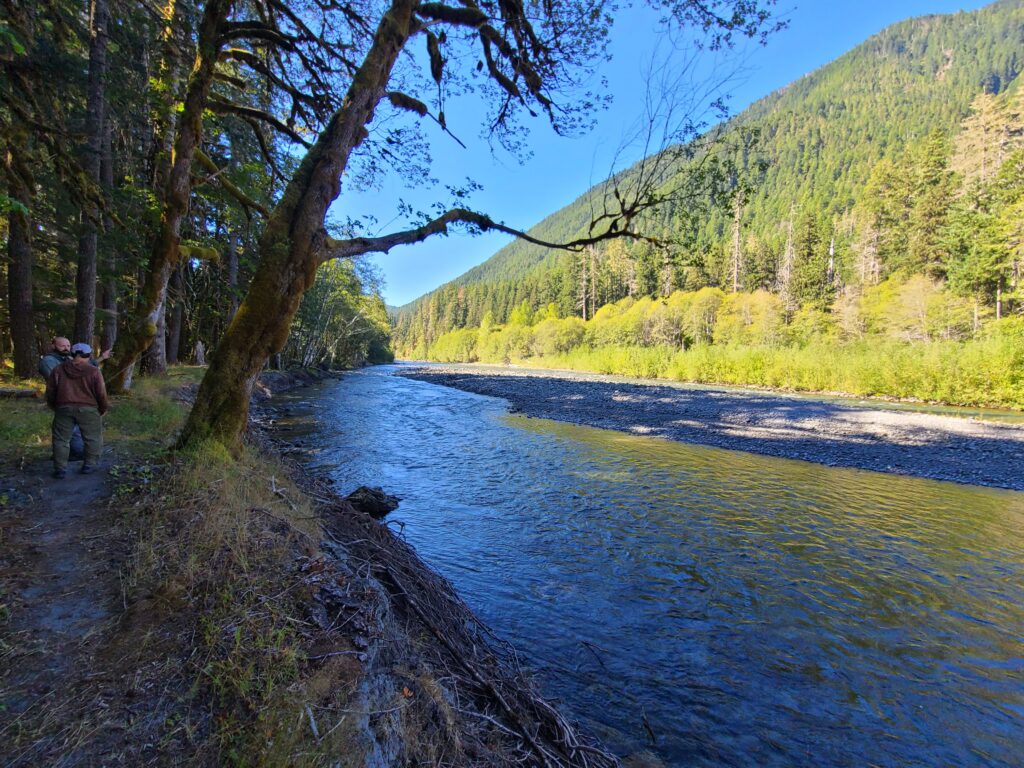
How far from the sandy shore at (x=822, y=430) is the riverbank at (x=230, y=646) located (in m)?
13.1

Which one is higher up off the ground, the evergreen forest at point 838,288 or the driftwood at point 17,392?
the evergreen forest at point 838,288

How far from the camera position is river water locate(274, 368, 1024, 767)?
3562mm

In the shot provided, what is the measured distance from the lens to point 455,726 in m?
2.53

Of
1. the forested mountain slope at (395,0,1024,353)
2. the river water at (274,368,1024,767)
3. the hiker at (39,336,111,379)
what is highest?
the forested mountain slope at (395,0,1024,353)

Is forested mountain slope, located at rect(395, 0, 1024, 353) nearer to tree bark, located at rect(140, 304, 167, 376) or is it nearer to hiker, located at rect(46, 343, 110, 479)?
hiker, located at rect(46, 343, 110, 479)

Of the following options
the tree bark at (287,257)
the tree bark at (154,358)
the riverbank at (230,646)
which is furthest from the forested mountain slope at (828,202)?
the tree bark at (154,358)

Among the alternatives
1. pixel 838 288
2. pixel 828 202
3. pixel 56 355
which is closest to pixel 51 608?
pixel 56 355

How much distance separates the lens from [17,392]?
29.8 feet

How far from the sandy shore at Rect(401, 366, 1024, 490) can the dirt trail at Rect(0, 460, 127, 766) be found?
1510cm

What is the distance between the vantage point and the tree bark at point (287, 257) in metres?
5.28

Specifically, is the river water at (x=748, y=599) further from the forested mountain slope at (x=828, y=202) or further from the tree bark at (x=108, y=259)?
the tree bark at (x=108, y=259)

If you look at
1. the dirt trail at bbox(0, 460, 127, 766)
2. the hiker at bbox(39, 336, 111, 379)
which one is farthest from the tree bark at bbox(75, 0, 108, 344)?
the dirt trail at bbox(0, 460, 127, 766)

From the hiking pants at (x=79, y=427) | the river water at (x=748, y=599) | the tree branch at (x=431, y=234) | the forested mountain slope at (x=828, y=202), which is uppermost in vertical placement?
the forested mountain slope at (x=828, y=202)

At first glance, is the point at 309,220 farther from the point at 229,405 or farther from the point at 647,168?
the point at 647,168
